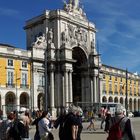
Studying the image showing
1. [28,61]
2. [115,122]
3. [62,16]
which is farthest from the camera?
[62,16]

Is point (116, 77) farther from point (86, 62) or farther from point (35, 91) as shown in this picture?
point (35, 91)

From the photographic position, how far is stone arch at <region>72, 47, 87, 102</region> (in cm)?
7875

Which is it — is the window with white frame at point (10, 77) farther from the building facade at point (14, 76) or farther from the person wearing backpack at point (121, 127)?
the person wearing backpack at point (121, 127)

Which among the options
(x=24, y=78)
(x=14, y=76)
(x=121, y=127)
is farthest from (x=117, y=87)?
(x=121, y=127)

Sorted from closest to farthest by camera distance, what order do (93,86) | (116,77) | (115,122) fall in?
(115,122) → (93,86) → (116,77)

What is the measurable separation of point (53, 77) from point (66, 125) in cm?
5929

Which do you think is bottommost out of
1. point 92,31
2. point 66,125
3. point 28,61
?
point 66,125

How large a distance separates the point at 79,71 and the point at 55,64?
406 inches

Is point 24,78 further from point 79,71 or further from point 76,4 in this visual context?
point 76,4

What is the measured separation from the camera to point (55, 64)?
233ft

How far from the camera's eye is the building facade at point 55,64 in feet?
215

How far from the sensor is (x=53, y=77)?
7088 centimetres

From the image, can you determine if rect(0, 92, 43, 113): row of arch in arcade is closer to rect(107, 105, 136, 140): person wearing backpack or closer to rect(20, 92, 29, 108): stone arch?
rect(20, 92, 29, 108): stone arch

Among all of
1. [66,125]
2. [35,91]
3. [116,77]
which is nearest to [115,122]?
[66,125]
